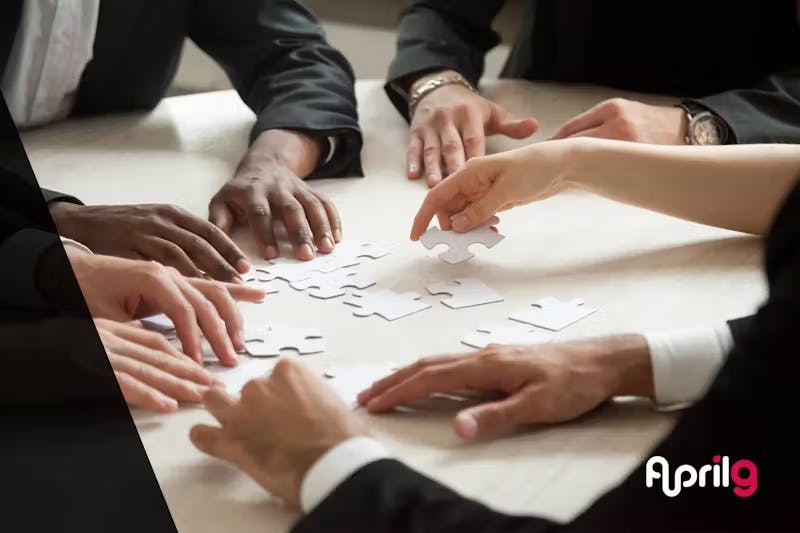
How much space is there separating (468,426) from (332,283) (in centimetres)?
36

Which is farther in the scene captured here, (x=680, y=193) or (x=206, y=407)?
(x=680, y=193)

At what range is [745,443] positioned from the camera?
24.7 inches

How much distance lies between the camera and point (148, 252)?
3.96 feet

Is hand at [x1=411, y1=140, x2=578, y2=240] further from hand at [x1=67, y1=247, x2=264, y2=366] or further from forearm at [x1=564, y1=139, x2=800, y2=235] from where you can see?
hand at [x1=67, y1=247, x2=264, y2=366]

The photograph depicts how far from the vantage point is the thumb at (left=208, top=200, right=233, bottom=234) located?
4.40 ft

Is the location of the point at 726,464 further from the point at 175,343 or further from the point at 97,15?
the point at 97,15

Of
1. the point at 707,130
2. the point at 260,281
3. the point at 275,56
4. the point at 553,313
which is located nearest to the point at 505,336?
the point at 553,313

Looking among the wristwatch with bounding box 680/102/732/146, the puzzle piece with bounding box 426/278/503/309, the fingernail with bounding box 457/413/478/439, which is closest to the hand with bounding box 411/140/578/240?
the puzzle piece with bounding box 426/278/503/309

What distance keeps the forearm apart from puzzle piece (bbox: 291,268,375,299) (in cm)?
30

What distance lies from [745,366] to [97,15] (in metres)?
1.36

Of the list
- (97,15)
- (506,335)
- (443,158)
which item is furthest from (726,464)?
(97,15)

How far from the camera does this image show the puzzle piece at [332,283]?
115 centimetres

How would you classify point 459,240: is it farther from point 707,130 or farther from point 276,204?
point 707,130

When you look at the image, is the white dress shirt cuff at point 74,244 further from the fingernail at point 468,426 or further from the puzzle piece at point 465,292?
the fingernail at point 468,426
